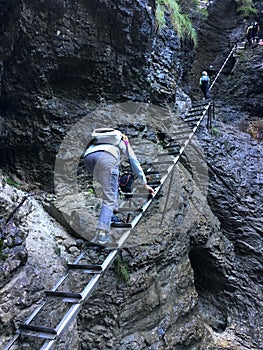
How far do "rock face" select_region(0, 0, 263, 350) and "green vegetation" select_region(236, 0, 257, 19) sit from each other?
36.0 feet

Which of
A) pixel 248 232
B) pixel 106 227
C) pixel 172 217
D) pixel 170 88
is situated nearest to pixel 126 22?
pixel 170 88

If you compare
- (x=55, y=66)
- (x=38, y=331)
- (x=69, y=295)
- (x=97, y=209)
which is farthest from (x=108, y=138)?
(x=55, y=66)

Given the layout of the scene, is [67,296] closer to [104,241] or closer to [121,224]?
[104,241]

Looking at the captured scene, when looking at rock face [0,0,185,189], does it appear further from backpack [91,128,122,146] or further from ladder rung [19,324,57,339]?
ladder rung [19,324,57,339]

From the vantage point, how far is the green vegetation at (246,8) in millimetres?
18188

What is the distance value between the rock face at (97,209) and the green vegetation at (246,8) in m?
11.0

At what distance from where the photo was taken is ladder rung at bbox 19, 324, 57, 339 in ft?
11.3

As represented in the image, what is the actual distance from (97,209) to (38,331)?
2.88 meters

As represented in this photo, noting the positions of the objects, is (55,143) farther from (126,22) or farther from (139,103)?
(126,22)

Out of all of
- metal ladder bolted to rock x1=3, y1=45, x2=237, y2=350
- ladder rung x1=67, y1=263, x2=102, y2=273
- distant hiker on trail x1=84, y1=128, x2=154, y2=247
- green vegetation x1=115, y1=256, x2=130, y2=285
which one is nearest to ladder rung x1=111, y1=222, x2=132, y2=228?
metal ladder bolted to rock x1=3, y1=45, x2=237, y2=350

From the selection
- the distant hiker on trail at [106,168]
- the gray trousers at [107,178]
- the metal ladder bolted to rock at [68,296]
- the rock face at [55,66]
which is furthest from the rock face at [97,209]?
the gray trousers at [107,178]

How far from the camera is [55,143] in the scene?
682 centimetres

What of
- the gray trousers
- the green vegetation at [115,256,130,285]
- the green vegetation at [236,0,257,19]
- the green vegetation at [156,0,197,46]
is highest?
→ the green vegetation at [236,0,257,19]

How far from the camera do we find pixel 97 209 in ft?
20.8
